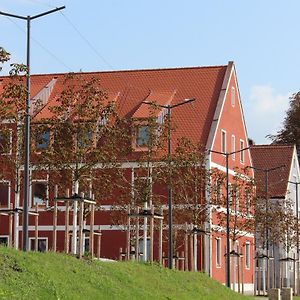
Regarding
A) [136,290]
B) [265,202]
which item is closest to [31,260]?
[136,290]

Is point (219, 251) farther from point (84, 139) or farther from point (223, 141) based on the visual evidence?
point (84, 139)

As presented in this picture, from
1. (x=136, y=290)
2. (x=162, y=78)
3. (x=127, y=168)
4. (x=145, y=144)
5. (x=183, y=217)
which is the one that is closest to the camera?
(x=136, y=290)

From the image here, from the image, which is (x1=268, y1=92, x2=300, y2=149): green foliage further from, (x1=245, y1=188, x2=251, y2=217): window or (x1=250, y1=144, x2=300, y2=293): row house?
(x1=245, y1=188, x2=251, y2=217): window

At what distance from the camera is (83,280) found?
28734 mm

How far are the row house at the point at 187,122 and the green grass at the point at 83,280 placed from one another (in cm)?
2527

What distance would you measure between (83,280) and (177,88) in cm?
4614

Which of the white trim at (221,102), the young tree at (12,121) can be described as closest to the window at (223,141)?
the white trim at (221,102)

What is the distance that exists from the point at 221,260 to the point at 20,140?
29930 millimetres

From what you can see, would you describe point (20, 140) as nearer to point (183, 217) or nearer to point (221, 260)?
point (183, 217)

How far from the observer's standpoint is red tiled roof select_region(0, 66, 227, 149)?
70.6 m

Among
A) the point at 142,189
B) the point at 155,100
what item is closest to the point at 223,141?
the point at 155,100

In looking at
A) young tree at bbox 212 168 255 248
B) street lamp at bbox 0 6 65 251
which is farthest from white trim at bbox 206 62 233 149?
street lamp at bbox 0 6 65 251

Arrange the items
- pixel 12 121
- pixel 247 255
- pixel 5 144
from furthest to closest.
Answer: pixel 247 255, pixel 5 144, pixel 12 121

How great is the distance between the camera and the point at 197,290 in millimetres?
38438
